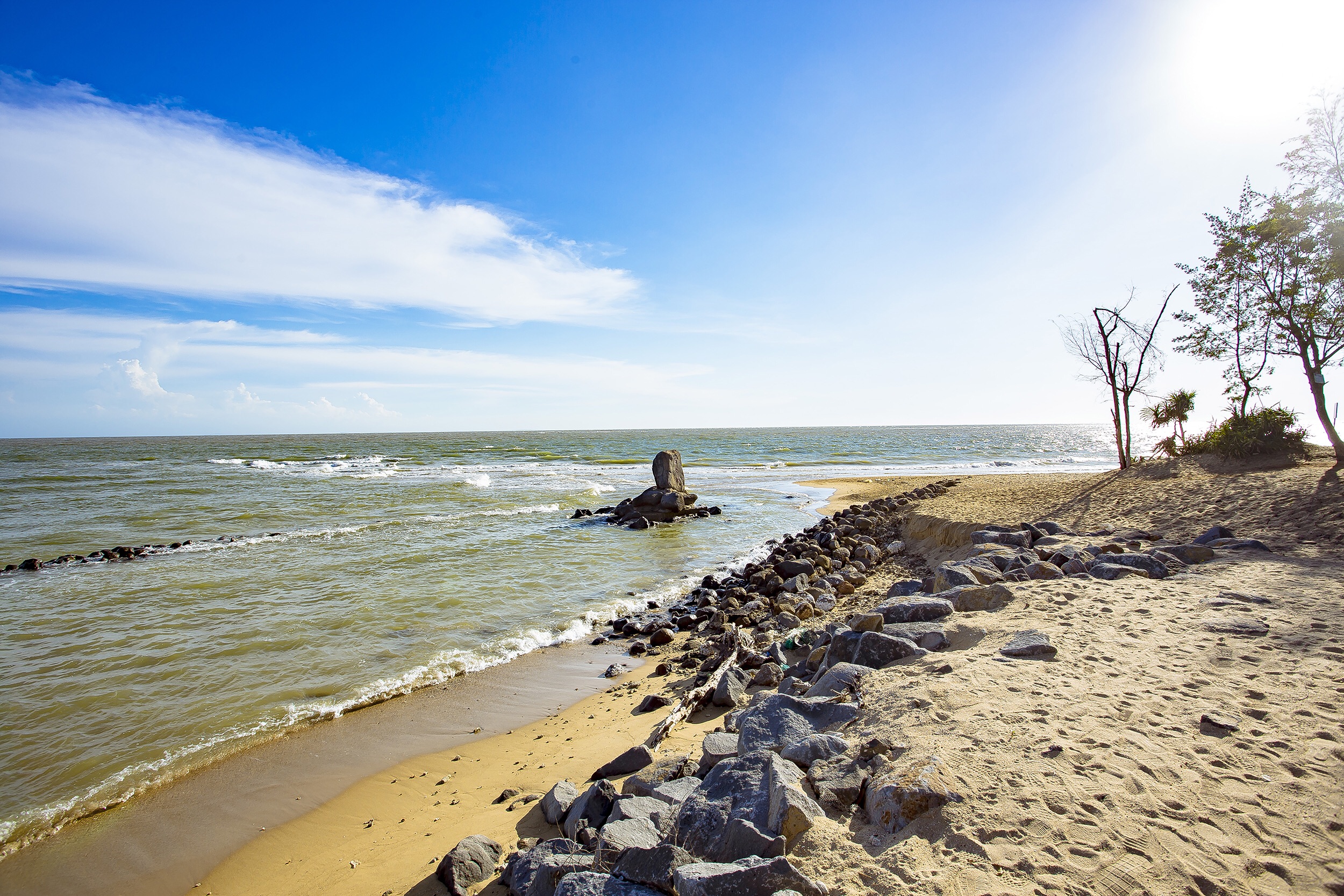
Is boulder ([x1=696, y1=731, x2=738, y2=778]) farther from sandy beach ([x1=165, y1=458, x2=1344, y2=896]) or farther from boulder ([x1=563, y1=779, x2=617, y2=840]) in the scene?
sandy beach ([x1=165, y1=458, x2=1344, y2=896])

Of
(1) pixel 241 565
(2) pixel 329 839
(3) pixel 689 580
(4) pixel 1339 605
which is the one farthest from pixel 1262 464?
(1) pixel 241 565

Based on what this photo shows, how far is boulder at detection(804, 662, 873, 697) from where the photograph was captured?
420 cm

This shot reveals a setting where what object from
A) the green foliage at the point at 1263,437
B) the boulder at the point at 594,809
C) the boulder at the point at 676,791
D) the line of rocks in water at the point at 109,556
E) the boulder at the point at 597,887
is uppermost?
the green foliage at the point at 1263,437

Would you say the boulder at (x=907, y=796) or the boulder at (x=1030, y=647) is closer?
the boulder at (x=907, y=796)

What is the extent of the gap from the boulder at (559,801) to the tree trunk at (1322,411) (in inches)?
729

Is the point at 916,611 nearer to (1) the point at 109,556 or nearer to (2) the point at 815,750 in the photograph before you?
(2) the point at 815,750

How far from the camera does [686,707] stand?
17.1 feet

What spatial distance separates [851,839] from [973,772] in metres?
0.79

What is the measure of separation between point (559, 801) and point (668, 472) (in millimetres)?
18766

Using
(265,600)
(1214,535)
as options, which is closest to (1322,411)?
(1214,535)

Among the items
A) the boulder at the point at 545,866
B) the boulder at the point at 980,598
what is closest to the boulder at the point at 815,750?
the boulder at the point at 545,866

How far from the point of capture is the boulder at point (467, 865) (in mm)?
3287

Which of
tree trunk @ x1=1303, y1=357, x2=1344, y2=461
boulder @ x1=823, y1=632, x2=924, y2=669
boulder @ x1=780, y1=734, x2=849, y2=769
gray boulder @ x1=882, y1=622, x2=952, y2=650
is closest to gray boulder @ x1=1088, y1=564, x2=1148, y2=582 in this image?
gray boulder @ x1=882, y1=622, x2=952, y2=650

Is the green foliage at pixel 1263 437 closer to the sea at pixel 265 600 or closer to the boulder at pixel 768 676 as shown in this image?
the sea at pixel 265 600
